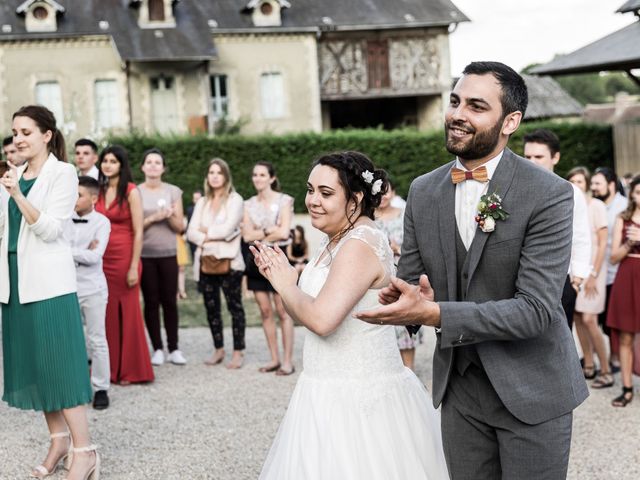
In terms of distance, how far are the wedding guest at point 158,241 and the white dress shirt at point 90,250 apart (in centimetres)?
129

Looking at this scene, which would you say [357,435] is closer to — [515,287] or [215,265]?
[515,287]

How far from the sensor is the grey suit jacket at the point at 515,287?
273 centimetres

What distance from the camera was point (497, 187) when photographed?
9.58ft

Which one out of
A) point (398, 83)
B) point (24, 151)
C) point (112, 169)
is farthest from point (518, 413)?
point (398, 83)

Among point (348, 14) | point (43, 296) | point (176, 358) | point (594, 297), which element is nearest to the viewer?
point (43, 296)

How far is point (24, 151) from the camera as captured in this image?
5105 mm

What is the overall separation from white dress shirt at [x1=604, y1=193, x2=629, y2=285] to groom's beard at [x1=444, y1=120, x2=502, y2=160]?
5.65m

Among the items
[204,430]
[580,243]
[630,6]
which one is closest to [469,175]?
[580,243]

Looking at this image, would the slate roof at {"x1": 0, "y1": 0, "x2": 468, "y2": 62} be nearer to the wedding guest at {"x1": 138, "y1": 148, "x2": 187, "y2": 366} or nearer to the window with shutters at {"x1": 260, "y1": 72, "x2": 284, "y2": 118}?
the window with shutters at {"x1": 260, "y1": 72, "x2": 284, "y2": 118}

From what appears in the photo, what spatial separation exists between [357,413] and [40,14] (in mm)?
29826

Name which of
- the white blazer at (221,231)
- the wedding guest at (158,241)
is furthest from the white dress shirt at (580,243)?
the wedding guest at (158,241)

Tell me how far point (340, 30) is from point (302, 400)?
30877 millimetres

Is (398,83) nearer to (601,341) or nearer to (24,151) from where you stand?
(601,341)

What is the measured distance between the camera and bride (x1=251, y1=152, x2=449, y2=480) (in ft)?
11.9
